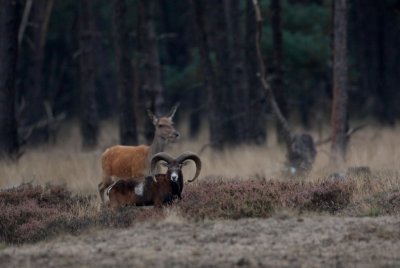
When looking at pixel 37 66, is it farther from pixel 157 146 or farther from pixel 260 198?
pixel 260 198

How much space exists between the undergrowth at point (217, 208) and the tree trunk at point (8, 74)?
10.1m

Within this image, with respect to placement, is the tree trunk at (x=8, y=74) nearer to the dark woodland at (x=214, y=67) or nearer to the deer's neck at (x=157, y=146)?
the dark woodland at (x=214, y=67)

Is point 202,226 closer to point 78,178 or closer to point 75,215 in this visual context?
point 75,215

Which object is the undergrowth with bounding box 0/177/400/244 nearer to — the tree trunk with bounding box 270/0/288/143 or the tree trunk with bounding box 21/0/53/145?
the tree trunk with bounding box 270/0/288/143

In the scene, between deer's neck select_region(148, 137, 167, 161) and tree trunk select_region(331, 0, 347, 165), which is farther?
tree trunk select_region(331, 0, 347, 165)

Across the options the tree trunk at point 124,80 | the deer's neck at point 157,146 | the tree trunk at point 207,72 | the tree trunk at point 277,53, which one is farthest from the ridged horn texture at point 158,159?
the tree trunk at point 277,53

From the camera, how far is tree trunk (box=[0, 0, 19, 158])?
28.8 m

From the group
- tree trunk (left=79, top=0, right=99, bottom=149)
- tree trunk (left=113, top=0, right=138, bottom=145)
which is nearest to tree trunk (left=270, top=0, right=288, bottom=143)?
tree trunk (left=113, top=0, right=138, bottom=145)

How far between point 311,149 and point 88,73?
1371 cm

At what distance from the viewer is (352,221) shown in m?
15.8

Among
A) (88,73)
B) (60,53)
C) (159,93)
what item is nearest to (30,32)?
(60,53)

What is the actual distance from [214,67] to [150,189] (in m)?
26.0

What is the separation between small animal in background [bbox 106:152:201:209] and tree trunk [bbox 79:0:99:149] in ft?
60.0

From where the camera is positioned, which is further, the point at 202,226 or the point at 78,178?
the point at 78,178
